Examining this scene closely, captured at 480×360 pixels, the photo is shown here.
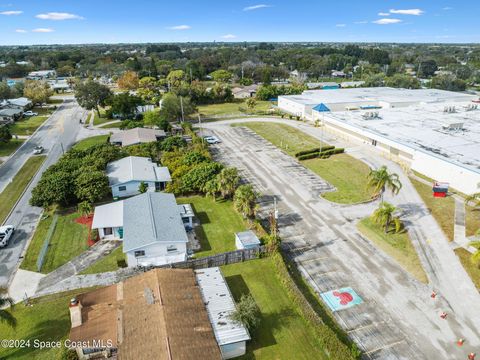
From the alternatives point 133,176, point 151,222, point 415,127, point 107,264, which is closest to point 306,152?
point 415,127

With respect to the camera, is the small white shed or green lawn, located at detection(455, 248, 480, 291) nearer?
green lawn, located at detection(455, 248, 480, 291)

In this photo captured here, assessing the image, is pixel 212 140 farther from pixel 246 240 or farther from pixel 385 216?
pixel 385 216

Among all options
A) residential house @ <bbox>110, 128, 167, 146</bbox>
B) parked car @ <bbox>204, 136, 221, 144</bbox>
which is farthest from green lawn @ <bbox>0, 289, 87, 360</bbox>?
parked car @ <bbox>204, 136, 221, 144</bbox>

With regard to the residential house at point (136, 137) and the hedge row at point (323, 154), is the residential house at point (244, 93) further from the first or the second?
the hedge row at point (323, 154)

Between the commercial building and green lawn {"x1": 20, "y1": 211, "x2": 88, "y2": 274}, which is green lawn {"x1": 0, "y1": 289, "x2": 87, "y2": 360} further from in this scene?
the commercial building

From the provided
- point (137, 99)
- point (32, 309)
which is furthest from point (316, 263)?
point (137, 99)

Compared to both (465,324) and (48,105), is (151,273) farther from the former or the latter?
(48,105)

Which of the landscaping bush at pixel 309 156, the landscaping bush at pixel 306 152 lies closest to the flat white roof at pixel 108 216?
the landscaping bush at pixel 306 152
